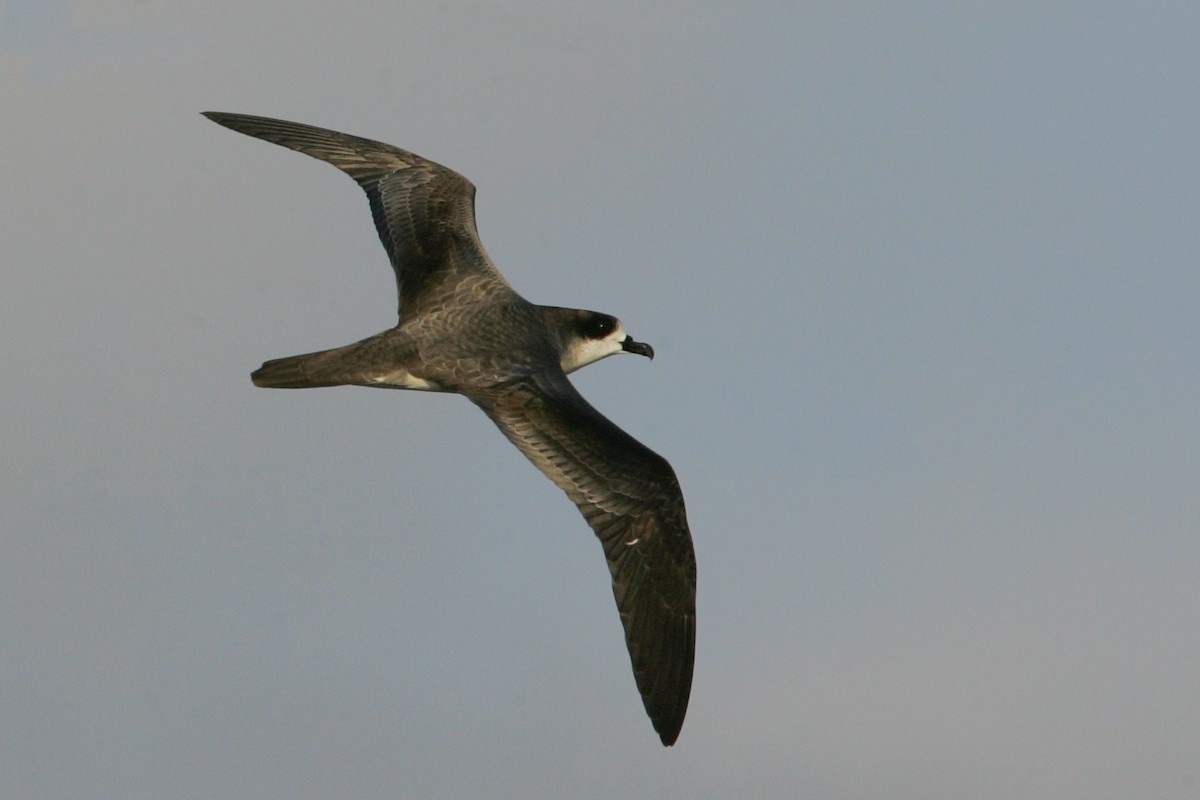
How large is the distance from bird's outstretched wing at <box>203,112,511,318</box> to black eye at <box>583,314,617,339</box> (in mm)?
905

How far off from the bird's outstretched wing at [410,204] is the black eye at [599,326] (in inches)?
35.6

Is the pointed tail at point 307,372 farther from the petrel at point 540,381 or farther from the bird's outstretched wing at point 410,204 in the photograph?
the bird's outstretched wing at point 410,204

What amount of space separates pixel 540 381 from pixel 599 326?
2.07 metres

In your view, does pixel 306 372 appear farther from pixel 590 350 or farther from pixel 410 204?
pixel 410 204

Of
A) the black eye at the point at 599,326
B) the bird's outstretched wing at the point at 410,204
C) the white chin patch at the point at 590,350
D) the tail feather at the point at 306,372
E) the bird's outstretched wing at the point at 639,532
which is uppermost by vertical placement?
the bird's outstretched wing at the point at 410,204

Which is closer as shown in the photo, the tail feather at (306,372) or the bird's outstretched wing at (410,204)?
the tail feather at (306,372)

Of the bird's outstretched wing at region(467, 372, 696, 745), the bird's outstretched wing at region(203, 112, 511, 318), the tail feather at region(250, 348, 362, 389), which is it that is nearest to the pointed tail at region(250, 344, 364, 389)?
the tail feather at region(250, 348, 362, 389)

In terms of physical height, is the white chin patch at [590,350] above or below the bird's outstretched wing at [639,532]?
above

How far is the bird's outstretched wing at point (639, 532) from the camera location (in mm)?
16641

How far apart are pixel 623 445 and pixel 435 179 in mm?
5074

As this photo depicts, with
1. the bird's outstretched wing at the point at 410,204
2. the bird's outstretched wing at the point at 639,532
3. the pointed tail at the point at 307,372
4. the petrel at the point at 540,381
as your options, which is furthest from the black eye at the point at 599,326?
the pointed tail at the point at 307,372

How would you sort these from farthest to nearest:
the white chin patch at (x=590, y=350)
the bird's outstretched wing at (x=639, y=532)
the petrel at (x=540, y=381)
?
1. the white chin patch at (x=590, y=350)
2. the petrel at (x=540, y=381)
3. the bird's outstretched wing at (x=639, y=532)

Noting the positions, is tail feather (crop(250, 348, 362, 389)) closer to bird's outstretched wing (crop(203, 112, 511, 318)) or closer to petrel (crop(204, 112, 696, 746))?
petrel (crop(204, 112, 696, 746))

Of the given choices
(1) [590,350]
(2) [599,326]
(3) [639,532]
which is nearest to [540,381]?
(3) [639,532]
